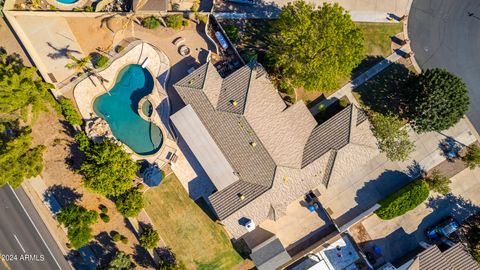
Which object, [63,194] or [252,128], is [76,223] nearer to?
[63,194]

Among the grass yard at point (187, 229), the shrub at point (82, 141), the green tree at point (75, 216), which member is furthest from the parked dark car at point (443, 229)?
the shrub at point (82, 141)

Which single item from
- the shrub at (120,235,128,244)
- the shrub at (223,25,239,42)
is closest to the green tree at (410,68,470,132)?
the shrub at (223,25,239,42)

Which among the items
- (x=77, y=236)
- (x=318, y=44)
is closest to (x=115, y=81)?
(x=77, y=236)

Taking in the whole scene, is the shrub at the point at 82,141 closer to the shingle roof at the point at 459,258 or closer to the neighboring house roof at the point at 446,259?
the neighboring house roof at the point at 446,259

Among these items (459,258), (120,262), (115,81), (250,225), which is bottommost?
(459,258)

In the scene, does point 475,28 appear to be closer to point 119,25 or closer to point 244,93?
point 244,93

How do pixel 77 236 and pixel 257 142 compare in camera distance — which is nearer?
pixel 257 142

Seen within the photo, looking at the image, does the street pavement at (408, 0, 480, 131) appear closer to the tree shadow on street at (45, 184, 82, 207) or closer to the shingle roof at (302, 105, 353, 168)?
the shingle roof at (302, 105, 353, 168)

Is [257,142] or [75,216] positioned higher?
[75,216]
